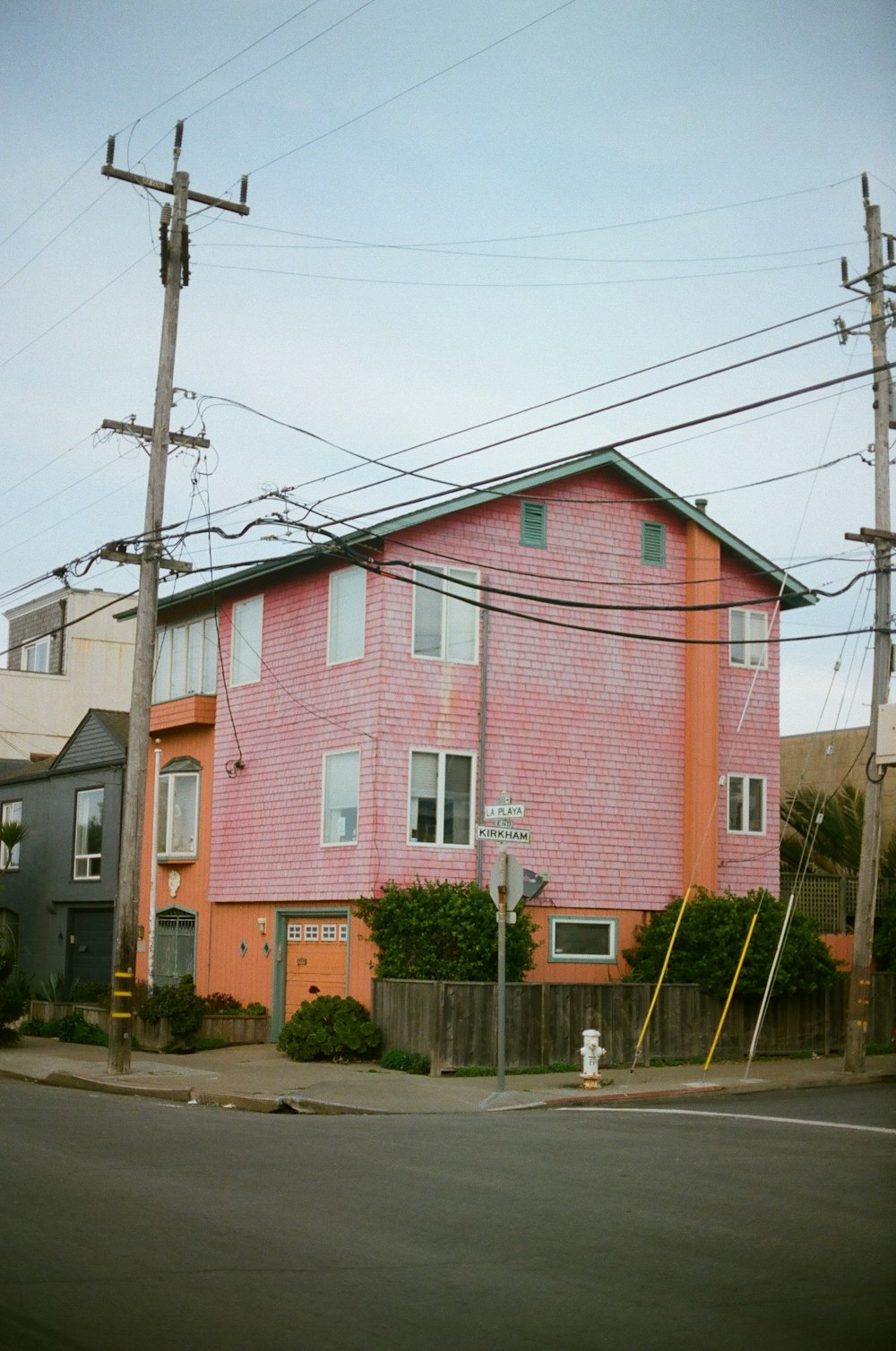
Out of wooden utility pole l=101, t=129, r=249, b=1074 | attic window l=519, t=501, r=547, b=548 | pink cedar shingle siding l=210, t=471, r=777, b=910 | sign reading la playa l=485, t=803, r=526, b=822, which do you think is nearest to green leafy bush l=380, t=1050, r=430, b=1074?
pink cedar shingle siding l=210, t=471, r=777, b=910

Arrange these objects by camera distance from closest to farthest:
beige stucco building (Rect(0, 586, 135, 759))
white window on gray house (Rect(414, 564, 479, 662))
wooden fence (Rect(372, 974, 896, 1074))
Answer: wooden fence (Rect(372, 974, 896, 1074)), white window on gray house (Rect(414, 564, 479, 662)), beige stucco building (Rect(0, 586, 135, 759))

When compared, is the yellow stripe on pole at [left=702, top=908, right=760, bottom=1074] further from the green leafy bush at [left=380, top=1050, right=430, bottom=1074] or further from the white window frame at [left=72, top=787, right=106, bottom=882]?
the white window frame at [left=72, top=787, right=106, bottom=882]

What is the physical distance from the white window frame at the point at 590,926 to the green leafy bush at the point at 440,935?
195cm

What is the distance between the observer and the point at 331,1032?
23.5 metres

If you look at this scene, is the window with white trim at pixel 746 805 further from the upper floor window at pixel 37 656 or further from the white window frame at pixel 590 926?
the upper floor window at pixel 37 656

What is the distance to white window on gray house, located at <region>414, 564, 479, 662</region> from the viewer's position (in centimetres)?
2558

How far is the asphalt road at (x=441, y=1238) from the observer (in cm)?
713

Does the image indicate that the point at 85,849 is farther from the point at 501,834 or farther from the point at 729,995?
the point at 501,834

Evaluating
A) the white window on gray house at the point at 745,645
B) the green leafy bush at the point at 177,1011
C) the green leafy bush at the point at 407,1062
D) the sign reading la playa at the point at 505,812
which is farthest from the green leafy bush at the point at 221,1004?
the white window on gray house at the point at 745,645

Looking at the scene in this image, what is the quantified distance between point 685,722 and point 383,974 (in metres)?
7.97

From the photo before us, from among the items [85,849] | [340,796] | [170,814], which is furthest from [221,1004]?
[85,849]

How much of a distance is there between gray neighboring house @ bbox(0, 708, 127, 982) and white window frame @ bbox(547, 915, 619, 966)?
41.5 feet

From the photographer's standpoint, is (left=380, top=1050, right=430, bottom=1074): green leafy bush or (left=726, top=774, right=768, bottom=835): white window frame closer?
(left=380, top=1050, right=430, bottom=1074): green leafy bush

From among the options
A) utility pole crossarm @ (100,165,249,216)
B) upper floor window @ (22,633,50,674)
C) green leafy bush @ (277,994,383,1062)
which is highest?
utility pole crossarm @ (100,165,249,216)
